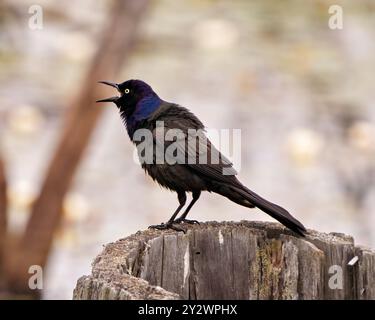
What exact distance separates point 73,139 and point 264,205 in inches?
95.3

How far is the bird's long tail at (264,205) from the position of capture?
138 inches

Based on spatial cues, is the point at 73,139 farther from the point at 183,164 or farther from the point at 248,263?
the point at 248,263

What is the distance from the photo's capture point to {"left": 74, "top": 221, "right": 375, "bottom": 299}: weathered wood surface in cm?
333

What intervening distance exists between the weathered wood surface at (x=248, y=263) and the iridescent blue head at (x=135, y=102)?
97 centimetres

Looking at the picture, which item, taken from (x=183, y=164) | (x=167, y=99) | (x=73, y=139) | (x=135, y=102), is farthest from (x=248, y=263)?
(x=167, y=99)

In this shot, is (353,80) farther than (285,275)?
Yes

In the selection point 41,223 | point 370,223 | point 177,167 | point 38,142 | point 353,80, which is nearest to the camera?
point 177,167

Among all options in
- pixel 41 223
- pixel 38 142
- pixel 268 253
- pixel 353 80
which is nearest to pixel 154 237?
pixel 268 253

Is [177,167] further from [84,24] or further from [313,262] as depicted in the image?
[84,24]

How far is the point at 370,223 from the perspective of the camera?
6.57 metres

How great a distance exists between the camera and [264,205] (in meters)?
3.74

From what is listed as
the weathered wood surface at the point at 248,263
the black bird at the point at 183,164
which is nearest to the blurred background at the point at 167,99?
the black bird at the point at 183,164

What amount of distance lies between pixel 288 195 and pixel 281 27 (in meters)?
2.51

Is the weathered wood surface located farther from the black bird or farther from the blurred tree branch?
the blurred tree branch
